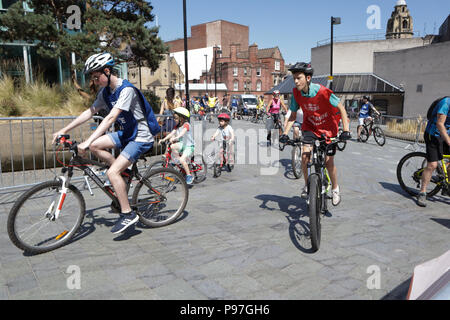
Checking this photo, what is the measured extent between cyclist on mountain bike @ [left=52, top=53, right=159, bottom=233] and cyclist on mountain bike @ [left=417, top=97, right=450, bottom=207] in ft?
13.5

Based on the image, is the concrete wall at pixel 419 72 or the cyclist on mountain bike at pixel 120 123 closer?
the cyclist on mountain bike at pixel 120 123

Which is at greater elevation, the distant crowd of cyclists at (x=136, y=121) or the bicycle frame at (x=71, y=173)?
the distant crowd of cyclists at (x=136, y=121)

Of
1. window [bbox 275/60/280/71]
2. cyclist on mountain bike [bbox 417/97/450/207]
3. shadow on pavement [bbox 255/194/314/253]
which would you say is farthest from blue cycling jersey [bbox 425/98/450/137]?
window [bbox 275/60/280/71]

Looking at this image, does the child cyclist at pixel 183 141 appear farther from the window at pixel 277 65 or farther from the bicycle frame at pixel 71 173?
the window at pixel 277 65

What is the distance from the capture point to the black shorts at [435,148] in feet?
17.8

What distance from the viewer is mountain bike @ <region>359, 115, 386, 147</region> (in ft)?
45.9

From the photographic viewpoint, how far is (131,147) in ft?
13.2

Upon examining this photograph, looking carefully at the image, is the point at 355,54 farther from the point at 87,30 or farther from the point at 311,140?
the point at 311,140

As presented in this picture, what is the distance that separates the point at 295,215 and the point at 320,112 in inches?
58.8

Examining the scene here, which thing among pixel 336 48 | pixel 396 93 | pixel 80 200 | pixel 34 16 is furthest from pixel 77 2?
pixel 336 48

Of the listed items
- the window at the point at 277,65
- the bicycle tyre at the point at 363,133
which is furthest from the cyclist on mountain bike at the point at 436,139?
the window at the point at 277,65

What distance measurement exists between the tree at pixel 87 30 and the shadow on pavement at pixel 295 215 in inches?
414

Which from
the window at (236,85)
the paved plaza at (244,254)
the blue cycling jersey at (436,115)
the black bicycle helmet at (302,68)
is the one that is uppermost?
the window at (236,85)
